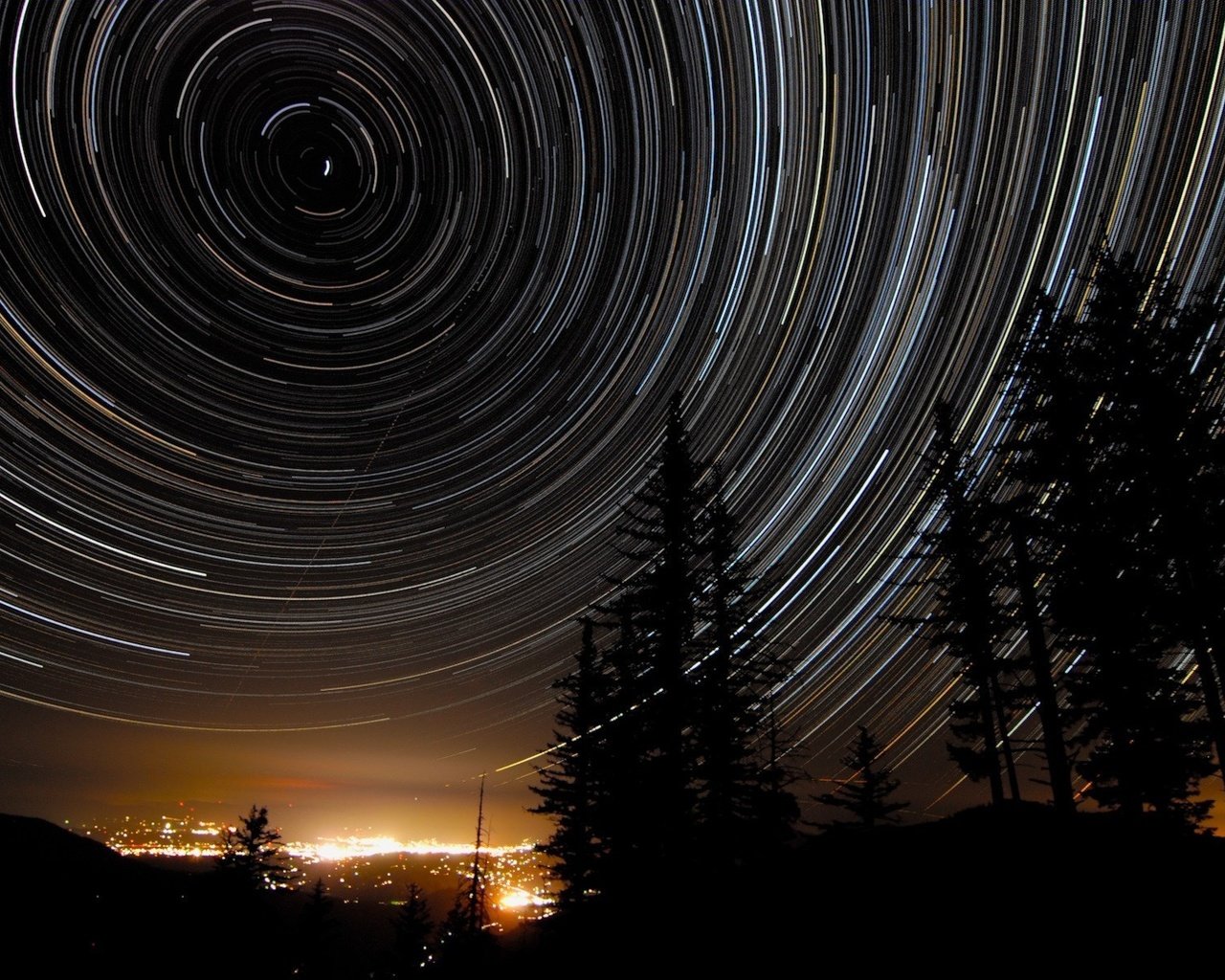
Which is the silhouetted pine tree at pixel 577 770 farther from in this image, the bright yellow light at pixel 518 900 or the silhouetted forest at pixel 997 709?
the bright yellow light at pixel 518 900

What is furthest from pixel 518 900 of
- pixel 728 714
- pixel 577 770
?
pixel 728 714

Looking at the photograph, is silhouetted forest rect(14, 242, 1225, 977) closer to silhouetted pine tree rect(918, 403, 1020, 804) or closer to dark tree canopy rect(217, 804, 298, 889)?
silhouetted pine tree rect(918, 403, 1020, 804)

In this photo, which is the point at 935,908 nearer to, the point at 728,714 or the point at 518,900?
the point at 728,714

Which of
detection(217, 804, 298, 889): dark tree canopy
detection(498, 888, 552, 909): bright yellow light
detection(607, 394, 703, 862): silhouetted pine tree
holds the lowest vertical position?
detection(498, 888, 552, 909): bright yellow light

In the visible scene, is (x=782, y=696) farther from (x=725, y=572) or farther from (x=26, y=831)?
(x=26, y=831)

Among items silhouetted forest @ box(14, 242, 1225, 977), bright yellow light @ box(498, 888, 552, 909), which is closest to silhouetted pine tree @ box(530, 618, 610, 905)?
silhouetted forest @ box(14, 242, 1225, 977)

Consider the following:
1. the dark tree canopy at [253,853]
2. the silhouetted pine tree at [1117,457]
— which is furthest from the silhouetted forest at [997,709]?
the dark tree canopy at [253,853]

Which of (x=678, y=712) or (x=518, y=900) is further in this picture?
(x=518, y=900)

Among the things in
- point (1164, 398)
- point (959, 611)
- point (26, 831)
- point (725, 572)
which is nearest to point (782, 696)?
point (725, 572)
